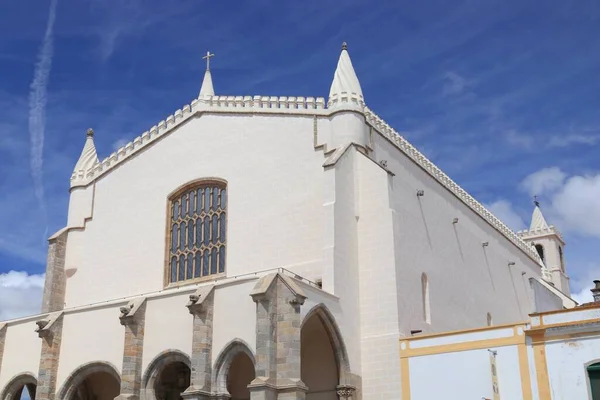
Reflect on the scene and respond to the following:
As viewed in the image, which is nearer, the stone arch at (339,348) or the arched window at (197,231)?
the stone arch at (339,348)

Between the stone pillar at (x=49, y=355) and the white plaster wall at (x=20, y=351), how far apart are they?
1.05 metres

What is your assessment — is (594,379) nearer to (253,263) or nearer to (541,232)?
(253,263)

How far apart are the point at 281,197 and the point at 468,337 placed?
8673 millimetres

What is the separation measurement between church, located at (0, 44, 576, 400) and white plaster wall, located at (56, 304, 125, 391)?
0.06 meters

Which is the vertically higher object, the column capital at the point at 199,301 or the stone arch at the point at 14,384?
the column capital at the point at 199,301

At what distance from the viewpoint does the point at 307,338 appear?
86.5 feet

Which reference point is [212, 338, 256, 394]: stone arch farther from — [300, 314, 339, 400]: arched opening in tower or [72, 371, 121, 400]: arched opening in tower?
[72, 371, 121, 400]: arched opening in tower

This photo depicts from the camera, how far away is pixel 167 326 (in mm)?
25250

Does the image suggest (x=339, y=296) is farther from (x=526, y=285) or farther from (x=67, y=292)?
(x=526, y=285)

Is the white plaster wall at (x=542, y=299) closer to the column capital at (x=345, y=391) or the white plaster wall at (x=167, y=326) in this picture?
the column capital at (x=345, y=391)

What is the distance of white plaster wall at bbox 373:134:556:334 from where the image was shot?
2753cm

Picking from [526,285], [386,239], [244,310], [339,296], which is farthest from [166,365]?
[526,285]

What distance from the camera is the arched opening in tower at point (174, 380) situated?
86.2 feet

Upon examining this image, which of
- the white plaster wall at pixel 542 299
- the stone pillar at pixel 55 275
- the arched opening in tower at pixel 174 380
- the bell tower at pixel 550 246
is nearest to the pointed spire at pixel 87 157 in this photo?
the stone pillar at pixel 55 275
